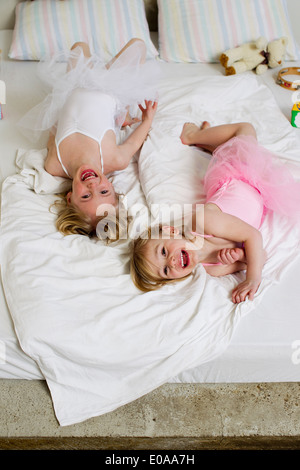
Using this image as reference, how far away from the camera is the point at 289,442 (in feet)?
4.52

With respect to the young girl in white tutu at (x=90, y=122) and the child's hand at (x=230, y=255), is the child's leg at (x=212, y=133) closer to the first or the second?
the young girl in white tutu at (x=90, y=122)

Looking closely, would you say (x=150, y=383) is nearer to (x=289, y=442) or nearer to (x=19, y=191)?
(x=289, y=442)

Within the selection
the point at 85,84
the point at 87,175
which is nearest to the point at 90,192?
the point at 87,175

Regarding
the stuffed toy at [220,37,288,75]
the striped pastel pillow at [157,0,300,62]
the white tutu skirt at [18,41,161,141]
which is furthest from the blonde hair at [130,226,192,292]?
the striped pastel pillow at [157,0,300,62]

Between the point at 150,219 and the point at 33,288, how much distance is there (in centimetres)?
49

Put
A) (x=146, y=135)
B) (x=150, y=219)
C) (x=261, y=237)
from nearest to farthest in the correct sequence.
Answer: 1. (x=261, y=237)
2. (x=150, y=219)
3. (x=146, y=135)

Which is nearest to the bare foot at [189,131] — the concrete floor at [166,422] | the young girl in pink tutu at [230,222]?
the young girl in pink tutu at [230,222]

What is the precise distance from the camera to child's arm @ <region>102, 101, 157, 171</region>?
1903 millimetres

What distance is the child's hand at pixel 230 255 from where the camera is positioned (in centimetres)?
154

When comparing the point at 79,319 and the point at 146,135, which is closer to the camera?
the point at 79,319

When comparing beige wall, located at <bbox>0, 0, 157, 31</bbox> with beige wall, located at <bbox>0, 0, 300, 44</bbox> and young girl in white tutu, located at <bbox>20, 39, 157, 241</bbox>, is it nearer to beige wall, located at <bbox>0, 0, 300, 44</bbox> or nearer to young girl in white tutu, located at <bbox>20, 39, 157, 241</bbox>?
beige wall, located at <bbox>0, 0, 300, 44</bbox>

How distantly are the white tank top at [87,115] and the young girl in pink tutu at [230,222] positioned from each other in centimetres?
45

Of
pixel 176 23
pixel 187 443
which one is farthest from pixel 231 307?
pixel 176 23

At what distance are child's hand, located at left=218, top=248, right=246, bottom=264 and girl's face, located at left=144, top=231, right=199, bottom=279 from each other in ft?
0.30
